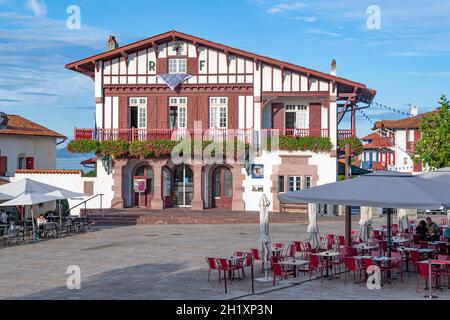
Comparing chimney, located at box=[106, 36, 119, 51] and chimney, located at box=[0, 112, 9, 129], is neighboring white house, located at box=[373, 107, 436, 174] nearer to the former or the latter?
chimney, located at box=[106, 36, 119, 51]

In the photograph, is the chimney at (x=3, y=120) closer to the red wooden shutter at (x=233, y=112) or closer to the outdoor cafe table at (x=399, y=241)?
the red wooden shutter at (x=233, y=112)

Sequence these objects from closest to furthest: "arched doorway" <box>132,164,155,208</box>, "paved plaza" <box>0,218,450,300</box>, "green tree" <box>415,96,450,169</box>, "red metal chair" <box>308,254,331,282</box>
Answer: "paved plaza" <box>0,218,450,300</box> → "red metal chair" <box>308,254,331,282</box> → "green tree" <box>415,96,450,169</box> → "arched doorway" <box>132,164,155,208</box>

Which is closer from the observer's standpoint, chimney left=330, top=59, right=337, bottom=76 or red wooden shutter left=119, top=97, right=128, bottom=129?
red wooden shutter left=119, top=97, right=128, bottom=129

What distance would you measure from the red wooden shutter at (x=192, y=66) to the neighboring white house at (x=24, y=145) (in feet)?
39.9

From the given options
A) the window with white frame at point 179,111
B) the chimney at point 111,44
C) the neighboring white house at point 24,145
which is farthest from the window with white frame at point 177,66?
the neighboring white house at point 24,145

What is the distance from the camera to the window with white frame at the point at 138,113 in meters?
35.9

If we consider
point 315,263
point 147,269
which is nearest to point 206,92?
point 147,269

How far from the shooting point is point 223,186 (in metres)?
35.8

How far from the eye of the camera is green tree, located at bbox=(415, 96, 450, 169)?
25.2 m

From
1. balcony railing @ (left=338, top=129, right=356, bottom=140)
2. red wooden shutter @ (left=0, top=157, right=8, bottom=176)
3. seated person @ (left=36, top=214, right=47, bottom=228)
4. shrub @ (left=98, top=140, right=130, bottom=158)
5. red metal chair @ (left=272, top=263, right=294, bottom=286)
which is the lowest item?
red metal chair @ (left=272, top=263, right=294, bottom=286)

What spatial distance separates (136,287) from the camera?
1512 cm

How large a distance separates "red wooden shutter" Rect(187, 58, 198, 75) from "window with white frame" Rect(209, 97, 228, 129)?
68.0 inches

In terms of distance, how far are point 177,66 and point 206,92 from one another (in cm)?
209

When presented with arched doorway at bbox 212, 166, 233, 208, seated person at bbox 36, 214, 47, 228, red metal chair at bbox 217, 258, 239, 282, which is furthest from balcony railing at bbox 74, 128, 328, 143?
red metal chair at bbox 217, 258, 239, 282
